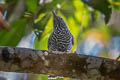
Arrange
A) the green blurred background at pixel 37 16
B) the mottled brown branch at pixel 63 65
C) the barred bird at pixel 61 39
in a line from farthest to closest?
1. the green blurred background at pixel 37 16
2. the barred bird at pixel 61 39
3. the mottled brown branch at pixel 63 65

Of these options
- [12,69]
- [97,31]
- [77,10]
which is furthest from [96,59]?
[97,31]

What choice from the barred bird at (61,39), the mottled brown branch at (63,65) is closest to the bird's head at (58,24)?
the barred bird at (61,39)

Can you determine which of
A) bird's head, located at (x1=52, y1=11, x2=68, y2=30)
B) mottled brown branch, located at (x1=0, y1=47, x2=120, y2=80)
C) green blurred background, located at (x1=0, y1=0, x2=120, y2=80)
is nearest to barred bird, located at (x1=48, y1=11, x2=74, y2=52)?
bird's head, located at (x1=52, y1=11, x2=68, y2=30)

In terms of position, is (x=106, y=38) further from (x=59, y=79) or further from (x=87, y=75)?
(x=87, y=75)

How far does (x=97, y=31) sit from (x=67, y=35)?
141 inches

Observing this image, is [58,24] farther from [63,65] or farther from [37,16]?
[63,65]

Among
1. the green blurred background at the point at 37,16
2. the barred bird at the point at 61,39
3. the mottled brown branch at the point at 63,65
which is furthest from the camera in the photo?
the green blurred background at the point at 37,16

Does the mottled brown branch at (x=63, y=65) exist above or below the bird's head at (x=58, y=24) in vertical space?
below

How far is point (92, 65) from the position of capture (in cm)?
206

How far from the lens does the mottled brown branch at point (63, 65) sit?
2.01 m

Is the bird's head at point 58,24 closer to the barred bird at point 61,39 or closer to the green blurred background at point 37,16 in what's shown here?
the barred bird at point 61,39

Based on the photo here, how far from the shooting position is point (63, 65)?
2070 millimetres

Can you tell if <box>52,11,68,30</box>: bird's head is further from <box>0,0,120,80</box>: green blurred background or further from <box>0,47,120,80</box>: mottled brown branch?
<box>0,47,120,80</box>: mottled brown branch

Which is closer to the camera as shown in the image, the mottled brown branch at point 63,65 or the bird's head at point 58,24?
the mottled brown branch at point 63,65
